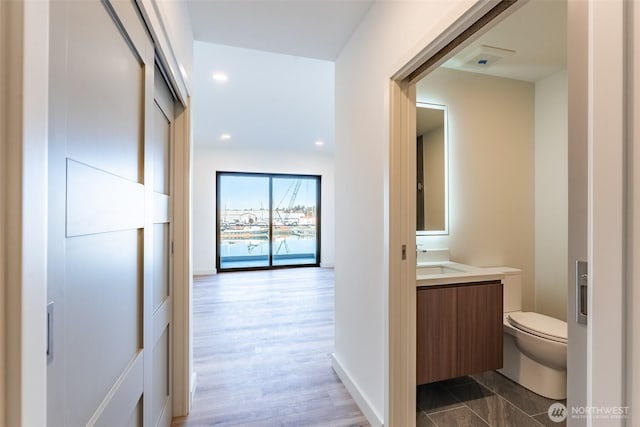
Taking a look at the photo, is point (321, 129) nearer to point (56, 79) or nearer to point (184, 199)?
point (184, 199)

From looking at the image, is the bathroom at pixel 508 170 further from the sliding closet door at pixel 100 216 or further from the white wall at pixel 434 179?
the sliding closet door at pixel 100 216

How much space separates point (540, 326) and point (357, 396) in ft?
4.53

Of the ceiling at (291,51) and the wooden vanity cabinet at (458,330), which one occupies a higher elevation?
the ceiling at (291,51)

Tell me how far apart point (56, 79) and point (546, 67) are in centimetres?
328

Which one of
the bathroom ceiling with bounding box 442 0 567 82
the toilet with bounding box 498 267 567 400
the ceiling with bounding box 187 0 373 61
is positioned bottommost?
the toilet with bounding box 498 267 567 400

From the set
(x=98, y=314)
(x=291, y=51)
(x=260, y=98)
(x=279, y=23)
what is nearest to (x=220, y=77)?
(x=260, y=98)

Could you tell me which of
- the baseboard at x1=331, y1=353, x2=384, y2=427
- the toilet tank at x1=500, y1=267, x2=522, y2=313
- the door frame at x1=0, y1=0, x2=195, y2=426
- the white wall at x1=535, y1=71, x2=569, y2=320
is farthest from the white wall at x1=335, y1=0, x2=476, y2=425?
the white wall at x1=535, y1=71, x2=569, y2=320

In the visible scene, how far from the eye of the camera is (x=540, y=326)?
199 centimetres

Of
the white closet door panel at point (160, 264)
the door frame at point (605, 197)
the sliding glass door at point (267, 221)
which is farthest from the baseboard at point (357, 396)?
the sliding glass door at point (267, 221)

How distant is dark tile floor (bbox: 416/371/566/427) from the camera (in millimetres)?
1744

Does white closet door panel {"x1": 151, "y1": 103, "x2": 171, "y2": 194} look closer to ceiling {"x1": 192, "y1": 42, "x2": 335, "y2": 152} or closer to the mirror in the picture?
ceiling {"x1": 192, "y1": 42, "x2": 335, "y2": 152}

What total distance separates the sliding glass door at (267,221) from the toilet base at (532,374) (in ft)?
15.5

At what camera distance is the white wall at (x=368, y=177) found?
4.67ft

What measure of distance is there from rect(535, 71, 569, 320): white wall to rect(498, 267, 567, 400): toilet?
0.60 meters
